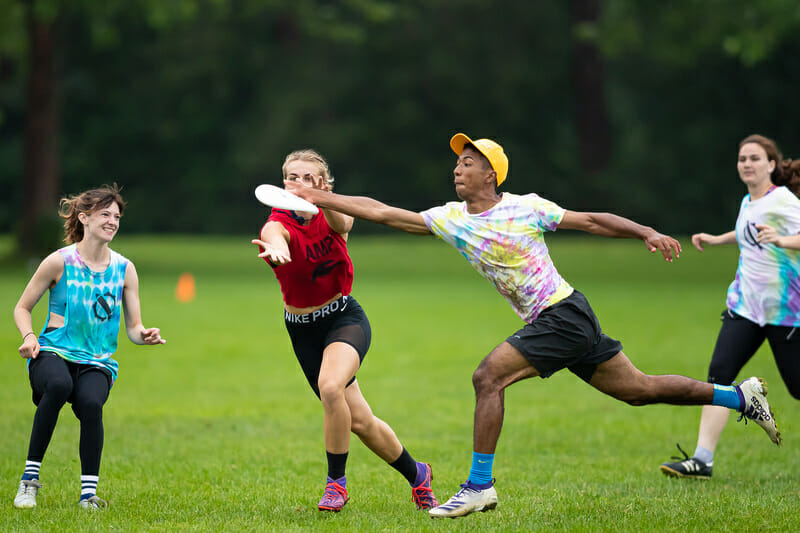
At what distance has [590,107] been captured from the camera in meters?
46.3

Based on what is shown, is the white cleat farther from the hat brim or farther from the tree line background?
the tree line background

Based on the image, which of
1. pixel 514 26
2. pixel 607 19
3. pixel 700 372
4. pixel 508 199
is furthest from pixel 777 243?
pixel 514 26

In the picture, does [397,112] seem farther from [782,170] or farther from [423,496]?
[423,496]

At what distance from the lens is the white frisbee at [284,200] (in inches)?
212

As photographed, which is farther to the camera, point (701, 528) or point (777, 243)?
point (777, 243)

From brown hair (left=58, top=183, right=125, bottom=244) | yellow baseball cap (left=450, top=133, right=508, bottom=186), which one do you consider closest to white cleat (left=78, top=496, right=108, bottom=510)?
brown hair (left=58, top=183, right=125, bottom=244)

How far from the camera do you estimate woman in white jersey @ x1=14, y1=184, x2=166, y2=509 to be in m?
5.80

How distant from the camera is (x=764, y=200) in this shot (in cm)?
698

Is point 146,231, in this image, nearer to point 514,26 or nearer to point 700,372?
point 514,26

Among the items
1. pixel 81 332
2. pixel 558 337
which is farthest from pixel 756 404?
pixel 81 332

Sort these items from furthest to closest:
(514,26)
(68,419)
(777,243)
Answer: (514,26)
(68,419)
(777,243)

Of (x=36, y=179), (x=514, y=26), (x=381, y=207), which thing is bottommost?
(x=381, y=207)

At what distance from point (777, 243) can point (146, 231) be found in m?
48.3

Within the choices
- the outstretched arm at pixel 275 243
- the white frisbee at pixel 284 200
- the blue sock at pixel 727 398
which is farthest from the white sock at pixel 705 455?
the white frisbee at pixel 284 200
